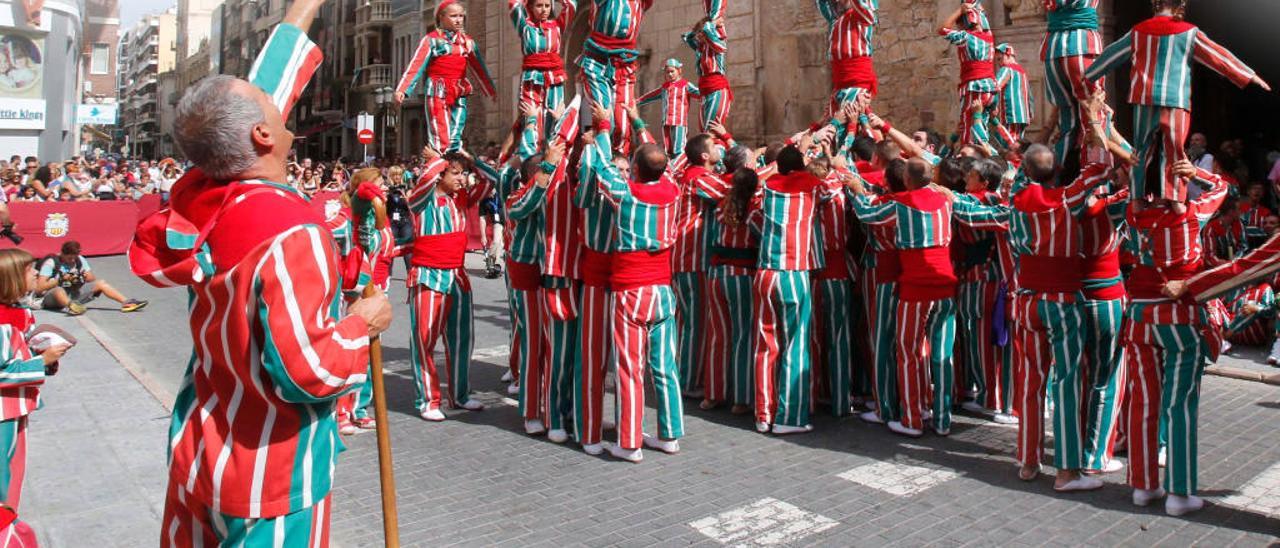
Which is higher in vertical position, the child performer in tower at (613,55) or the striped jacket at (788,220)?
the child performer in tower at (613,55)

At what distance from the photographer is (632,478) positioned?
19.1 ft

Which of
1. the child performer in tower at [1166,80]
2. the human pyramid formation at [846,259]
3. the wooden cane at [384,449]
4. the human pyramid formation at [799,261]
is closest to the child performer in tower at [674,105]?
the human pyramid formation at [799,261]

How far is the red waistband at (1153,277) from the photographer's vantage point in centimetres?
499

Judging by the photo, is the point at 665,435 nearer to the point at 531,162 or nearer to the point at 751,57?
the point at 531,162

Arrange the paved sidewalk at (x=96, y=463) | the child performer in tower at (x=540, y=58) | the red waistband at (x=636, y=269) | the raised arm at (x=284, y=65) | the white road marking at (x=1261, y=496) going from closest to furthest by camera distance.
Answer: the raised arm at (x=284, y=65), the paved sidewalk at (x=96, y=463), the white road marking at (x=1261, y=496), the red waistband at (x=636, y=269), the child performer in tower at (x=540, y=58)

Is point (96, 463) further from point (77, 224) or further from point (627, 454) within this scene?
point (77, 224)

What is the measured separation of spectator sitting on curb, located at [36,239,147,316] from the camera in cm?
1291

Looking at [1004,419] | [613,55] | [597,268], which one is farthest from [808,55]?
[597,268]

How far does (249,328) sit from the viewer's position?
2475mm

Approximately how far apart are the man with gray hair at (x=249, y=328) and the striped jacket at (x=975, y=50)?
7.94 metres

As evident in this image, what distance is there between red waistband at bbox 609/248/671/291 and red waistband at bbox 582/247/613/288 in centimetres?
19

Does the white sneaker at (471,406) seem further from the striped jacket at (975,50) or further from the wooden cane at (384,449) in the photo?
the striped jacket at (975,50)

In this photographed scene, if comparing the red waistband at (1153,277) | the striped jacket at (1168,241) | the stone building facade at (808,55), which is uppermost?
the stone building facade at (808,55)

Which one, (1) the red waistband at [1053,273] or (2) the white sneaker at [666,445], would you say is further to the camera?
(2) the white sneaker at [666,445]
